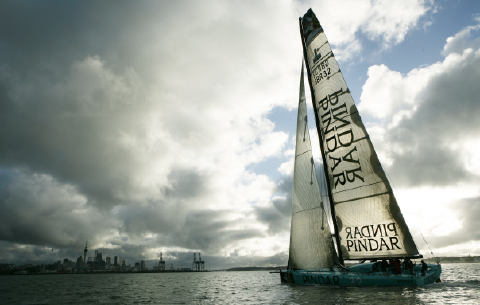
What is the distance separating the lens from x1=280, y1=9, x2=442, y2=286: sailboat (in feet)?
56.0

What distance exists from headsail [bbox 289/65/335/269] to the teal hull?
1.12m

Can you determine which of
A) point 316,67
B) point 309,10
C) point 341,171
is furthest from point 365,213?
point 309,10

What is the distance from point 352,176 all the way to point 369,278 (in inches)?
268

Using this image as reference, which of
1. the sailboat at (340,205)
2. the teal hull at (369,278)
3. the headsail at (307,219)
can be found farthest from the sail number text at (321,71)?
the teal hull at (369,278)

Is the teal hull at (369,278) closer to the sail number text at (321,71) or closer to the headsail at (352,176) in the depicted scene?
the headsail at (352,176)

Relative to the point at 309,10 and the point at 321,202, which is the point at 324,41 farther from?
the point at 321,202

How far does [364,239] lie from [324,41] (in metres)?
16.5

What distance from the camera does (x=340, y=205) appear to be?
19609mm

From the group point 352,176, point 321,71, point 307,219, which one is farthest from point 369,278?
point 321,71

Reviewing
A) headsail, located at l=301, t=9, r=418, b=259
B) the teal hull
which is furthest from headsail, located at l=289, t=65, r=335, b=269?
headsail, located at l=301, t=9, r=418, b=259

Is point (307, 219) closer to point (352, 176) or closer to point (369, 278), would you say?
point (352, 176)

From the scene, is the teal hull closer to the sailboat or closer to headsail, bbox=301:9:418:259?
the sailboat

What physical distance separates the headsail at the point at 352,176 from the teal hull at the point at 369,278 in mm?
1374

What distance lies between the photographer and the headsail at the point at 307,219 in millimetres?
20047
